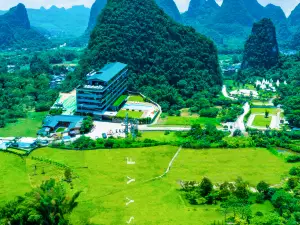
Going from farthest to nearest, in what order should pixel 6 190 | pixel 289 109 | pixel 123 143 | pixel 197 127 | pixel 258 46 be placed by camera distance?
pixel 258 46
pixel 289 109
pixel 197 127
pixel 123 143
pixel 6 190

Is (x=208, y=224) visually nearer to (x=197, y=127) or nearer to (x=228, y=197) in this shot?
(x=228, y=197)

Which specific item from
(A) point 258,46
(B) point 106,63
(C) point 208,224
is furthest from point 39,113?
(A) point 258,46

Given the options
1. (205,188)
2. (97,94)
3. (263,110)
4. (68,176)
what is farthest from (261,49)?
(68,176)

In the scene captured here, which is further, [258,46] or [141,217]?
[258,46]

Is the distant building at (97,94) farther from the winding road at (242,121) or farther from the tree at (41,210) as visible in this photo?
the tree at (41,210)

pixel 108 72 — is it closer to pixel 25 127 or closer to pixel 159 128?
pixel 159 128
